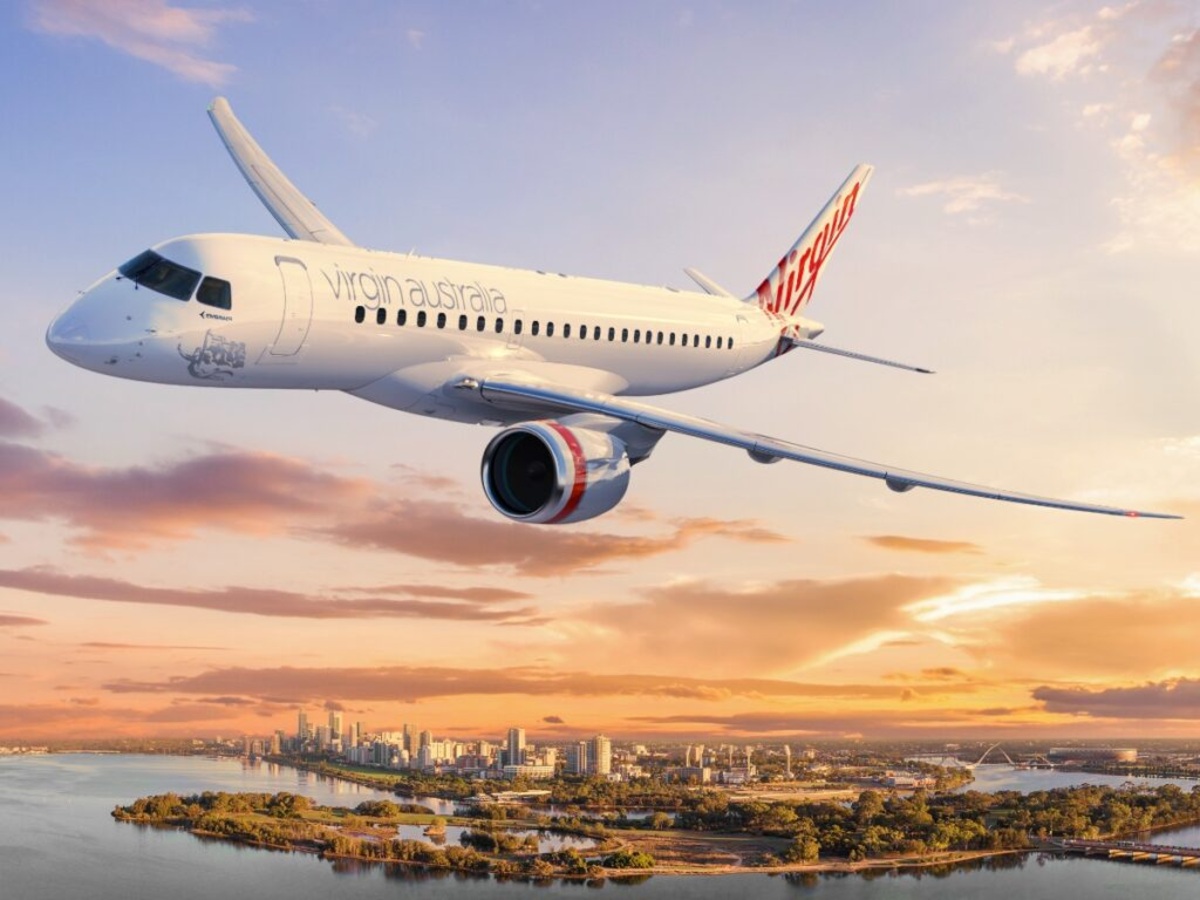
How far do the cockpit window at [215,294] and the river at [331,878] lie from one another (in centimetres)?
4037

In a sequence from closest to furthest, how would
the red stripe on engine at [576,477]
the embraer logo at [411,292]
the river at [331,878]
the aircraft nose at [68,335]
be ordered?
the aircraft nose at [68,335] < the red stripe on engine at [576,477] < the embraer logo at [411,292] < the river at [331,878]

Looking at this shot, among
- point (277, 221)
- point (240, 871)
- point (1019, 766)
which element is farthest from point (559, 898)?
point (1019, 766)

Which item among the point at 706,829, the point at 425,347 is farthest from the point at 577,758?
the point at 425,347

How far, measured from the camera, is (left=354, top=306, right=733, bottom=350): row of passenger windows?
1684 cm

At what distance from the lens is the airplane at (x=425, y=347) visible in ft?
50.5

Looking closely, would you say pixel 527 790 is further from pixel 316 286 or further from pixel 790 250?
pixel 316 286

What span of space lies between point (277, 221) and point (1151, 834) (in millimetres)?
66745

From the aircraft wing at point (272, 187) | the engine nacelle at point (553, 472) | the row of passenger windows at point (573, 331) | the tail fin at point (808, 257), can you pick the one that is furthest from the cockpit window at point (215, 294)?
the tail fin at point (808, 257)

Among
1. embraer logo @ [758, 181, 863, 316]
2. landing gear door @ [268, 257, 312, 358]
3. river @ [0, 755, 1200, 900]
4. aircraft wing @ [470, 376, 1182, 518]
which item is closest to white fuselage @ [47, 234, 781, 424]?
landing gear door @ [268, 257, 312, 358]

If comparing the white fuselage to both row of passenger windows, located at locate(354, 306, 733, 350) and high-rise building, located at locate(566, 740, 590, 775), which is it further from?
high-rise building, located at locate(566, 740, 590, 775)

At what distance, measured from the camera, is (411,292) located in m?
17.1

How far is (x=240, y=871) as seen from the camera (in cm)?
6300

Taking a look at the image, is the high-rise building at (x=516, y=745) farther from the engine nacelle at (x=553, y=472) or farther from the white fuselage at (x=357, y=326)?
the engine nacelle at (x=553, y=472)

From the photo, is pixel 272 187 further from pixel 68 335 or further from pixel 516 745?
pixel 516 745
